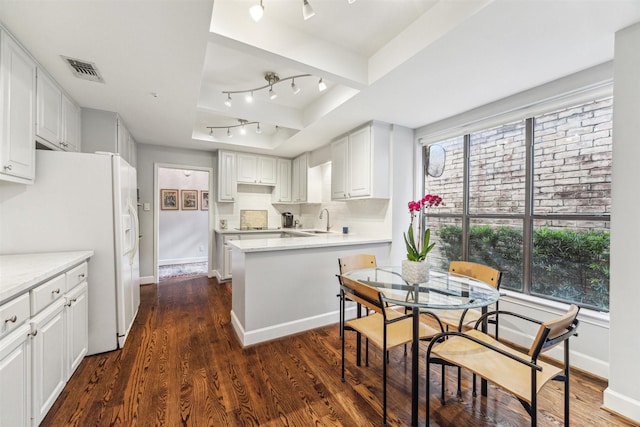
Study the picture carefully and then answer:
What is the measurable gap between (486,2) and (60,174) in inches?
126

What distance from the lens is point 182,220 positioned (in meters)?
6.41

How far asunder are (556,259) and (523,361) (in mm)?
1776

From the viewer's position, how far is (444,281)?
6.82ft

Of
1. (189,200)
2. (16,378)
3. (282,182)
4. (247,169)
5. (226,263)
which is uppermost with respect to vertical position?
(247,169)

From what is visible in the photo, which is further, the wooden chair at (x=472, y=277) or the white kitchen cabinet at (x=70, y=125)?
the white kitchen cabinet at (x=70, y=125)

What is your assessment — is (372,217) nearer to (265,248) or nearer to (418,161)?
(418,161)

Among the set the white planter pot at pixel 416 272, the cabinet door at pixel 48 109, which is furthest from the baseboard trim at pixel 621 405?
the cabinet door at pixel 48 109

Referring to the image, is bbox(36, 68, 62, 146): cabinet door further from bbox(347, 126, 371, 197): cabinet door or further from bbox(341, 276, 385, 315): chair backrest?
bbox(347, 126, 371, 197): cabinet door

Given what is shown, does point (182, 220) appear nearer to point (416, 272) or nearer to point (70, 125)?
point (70, 125)

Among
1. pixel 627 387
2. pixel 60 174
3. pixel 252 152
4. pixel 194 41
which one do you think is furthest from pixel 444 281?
pixel 252 152

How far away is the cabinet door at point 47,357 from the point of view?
4.74ft

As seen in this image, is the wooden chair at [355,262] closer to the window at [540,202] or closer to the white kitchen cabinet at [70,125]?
the window at [540,202]

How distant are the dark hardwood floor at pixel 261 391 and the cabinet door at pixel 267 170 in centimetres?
323

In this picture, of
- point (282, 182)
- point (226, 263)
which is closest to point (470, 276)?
point (226, 263)
